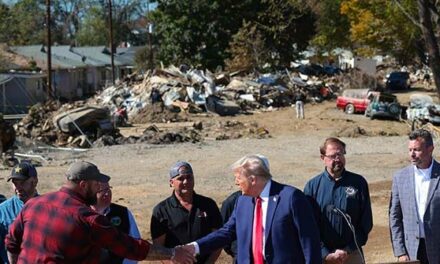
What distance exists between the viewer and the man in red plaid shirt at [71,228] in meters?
4.82

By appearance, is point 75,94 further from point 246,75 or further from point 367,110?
point 367,110

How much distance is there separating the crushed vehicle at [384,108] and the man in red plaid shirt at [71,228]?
37317 millimetres

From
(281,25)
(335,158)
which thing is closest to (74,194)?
(335,158)

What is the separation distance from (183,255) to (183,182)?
1.19m

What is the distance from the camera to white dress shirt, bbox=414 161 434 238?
6746 mm

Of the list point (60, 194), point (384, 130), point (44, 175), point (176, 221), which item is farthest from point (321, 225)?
point (384, 130)

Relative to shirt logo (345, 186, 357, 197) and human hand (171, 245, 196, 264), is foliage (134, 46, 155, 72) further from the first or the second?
human hand (171, 245, 196, 264)

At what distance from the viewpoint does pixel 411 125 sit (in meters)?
37.6

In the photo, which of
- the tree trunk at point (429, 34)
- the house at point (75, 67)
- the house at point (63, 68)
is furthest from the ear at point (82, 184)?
the house at point (63, 68)

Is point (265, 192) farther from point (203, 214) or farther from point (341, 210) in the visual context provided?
point (203, 214)

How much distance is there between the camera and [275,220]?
18.1 feet

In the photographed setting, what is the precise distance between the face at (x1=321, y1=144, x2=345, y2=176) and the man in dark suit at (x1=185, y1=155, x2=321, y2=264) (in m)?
1.16

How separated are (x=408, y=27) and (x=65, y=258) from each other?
55948 millimetres

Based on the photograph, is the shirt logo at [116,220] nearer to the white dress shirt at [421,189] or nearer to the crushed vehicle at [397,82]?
the white dress shirt at [421,189]
